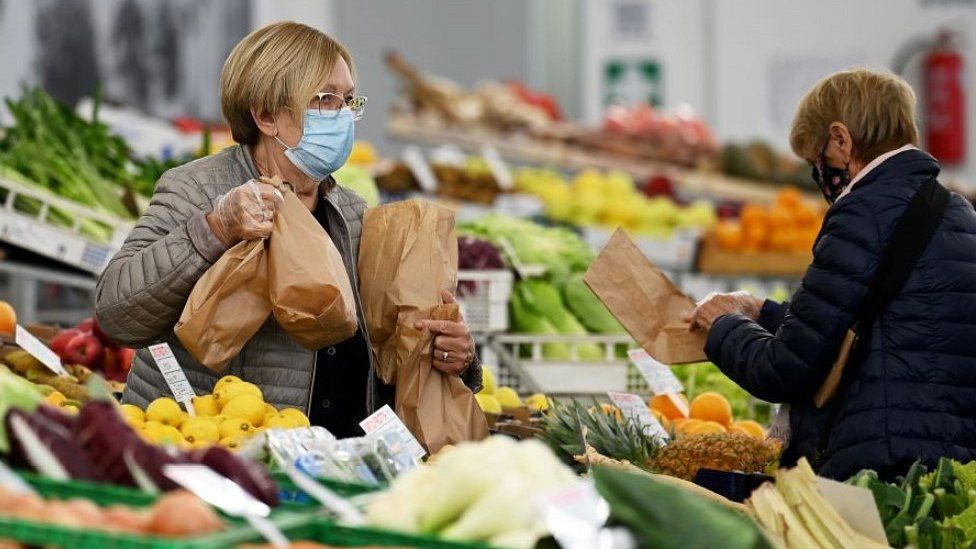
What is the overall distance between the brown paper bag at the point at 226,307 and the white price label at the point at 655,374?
1157 millimetres

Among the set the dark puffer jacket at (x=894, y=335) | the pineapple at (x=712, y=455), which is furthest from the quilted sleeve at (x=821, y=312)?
the pineapple at (x=712, y=455)

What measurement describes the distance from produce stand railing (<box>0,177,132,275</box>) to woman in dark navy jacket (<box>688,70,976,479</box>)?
2.87m

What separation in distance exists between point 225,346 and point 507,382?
1.89 m

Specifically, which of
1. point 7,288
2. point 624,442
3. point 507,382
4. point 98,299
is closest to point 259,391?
point 98,299

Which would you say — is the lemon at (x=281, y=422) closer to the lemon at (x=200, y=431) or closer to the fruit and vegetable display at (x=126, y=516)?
the lemon at (x=200, y=431)

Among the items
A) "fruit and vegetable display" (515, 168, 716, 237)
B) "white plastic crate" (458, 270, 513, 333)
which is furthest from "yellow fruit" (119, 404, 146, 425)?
"fruit and vegetable display" (515, 168, 716, 237)

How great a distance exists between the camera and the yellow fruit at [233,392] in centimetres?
287

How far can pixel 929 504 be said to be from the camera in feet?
8.52

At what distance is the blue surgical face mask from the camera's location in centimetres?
304

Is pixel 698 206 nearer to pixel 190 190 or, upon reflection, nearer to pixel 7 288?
pixel 7 288

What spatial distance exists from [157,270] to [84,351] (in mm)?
1557

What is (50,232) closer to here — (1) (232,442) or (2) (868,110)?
(1) (232,442)

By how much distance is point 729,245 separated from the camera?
7934 mm

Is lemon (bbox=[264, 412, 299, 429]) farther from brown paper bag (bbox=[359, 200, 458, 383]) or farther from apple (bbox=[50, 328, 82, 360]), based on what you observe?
apple (bbox=[50, 328, 82, 360])
